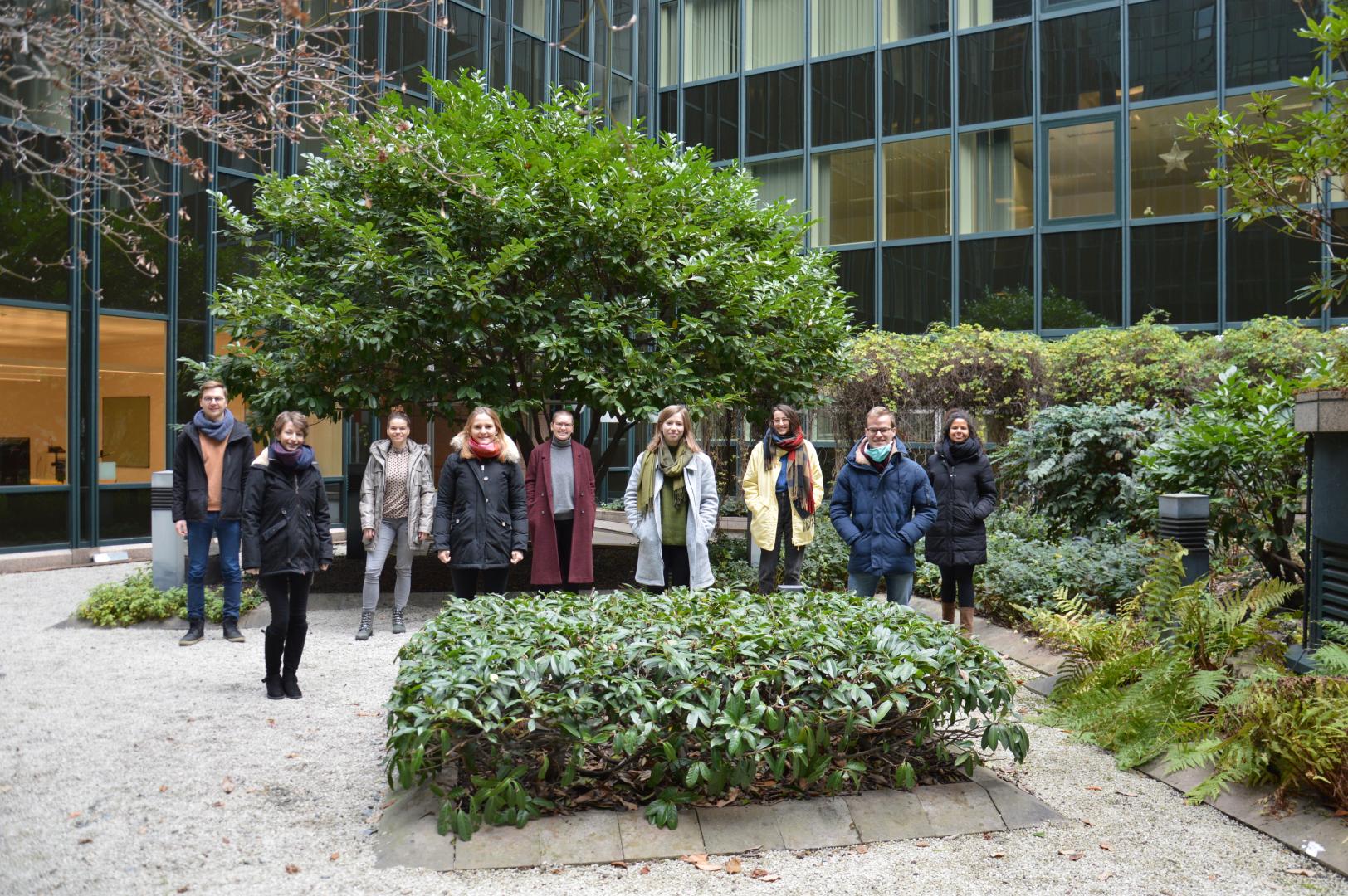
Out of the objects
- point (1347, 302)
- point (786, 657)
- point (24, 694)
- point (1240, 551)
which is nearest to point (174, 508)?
point (24, 694)

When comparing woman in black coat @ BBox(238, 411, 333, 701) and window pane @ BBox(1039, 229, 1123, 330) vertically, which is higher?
window pane @ BBox(1039, 229, 1123, 330)

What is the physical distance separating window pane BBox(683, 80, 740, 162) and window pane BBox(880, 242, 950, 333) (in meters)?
4.87

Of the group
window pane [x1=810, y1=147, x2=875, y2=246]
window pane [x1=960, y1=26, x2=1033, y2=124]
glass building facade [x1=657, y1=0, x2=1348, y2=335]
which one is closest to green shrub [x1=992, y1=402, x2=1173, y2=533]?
glass building facade [x1=657, y1=0, x2=1348, y2=335]

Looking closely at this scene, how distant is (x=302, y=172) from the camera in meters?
18.1

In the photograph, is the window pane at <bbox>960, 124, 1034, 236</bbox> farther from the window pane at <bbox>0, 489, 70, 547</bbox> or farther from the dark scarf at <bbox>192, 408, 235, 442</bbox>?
the window pane at <bbox>0, 489, 70, 547</bbox>

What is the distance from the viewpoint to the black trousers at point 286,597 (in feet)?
22.7

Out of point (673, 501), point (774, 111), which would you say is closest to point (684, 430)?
point (673, 501)

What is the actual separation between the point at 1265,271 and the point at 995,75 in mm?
6407

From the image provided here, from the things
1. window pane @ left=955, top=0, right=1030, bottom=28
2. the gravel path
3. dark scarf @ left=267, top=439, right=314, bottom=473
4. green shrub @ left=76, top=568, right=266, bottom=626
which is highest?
window pane @ left=955, top=0, right=1030, bottom=28

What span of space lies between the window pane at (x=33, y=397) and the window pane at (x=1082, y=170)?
1737 centimetres

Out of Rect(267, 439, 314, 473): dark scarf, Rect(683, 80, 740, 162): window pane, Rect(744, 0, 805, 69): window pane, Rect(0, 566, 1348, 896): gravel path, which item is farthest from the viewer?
Rect(683, 80, 740, 162): window pane

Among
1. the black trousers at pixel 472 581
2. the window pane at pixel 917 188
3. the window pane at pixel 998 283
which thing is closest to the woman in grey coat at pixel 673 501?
the black trousers at pixel 472 581

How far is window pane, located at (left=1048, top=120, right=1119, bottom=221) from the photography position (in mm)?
20000

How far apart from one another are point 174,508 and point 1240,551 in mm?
9305
